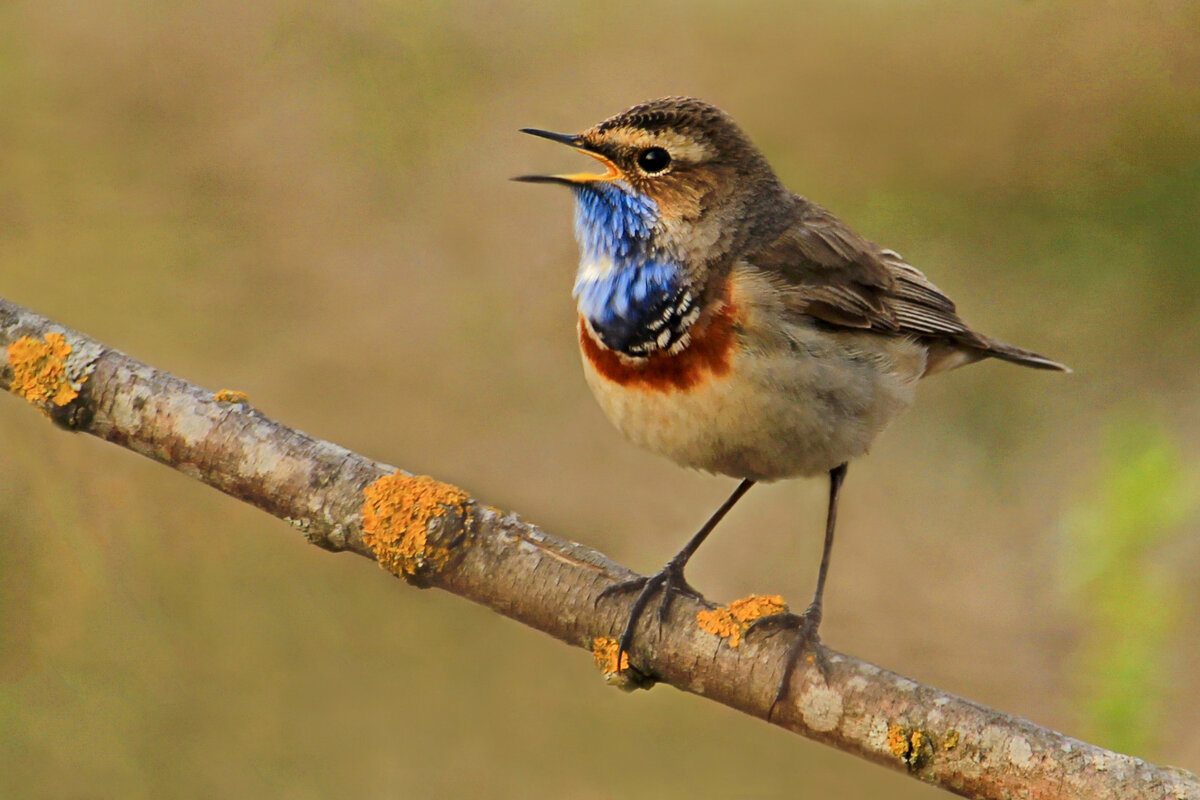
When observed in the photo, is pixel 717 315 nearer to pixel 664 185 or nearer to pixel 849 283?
pixel 664 185

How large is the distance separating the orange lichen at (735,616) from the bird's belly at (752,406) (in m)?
0.50

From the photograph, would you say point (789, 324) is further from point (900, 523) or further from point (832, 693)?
point (900, 523)

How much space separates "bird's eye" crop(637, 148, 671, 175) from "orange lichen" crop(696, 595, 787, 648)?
59.2 inches

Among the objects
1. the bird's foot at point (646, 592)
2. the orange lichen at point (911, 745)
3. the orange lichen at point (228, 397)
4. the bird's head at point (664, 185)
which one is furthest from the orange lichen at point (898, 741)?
the orange lichen at point (228, 397)

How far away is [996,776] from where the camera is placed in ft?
11.6

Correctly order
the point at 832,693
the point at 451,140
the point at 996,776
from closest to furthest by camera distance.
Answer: the point at 996,776
the point at 832,693
the point at 451,140

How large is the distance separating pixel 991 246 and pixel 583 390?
2360 mm

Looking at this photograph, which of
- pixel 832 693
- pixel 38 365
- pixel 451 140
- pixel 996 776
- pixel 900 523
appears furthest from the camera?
pixel 451 140

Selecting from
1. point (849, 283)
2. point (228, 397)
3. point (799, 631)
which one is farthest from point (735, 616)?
point (228, 397)

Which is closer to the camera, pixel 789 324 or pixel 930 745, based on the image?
pixel 930 745

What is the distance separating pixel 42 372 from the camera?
4.06 meters

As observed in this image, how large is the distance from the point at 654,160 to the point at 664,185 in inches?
3.7

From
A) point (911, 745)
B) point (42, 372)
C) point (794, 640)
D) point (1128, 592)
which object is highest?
point (1128, 592)

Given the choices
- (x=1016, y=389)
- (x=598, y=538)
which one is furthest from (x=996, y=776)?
→ (x=1016, y=389)
